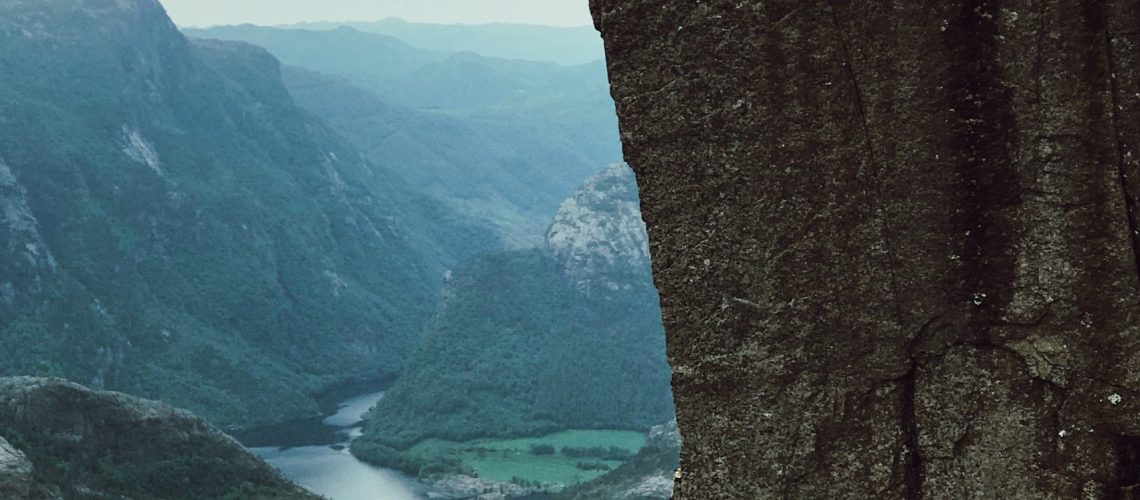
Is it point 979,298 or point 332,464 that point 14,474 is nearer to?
point 979,298

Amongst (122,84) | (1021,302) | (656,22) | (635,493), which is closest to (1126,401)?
(1021,302)

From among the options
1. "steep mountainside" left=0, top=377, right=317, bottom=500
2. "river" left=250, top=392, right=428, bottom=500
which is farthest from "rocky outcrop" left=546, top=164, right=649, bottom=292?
"steep mountainside" left=0, top=377, right=317, bottom=500

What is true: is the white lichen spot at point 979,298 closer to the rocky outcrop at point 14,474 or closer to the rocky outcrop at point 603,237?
the rocky outcrop at point 14,474

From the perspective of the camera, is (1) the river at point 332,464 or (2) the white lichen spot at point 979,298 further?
(1) the river at point 332,464

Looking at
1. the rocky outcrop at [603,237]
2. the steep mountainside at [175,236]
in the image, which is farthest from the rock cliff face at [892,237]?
the rocky outcrop at [603,237]

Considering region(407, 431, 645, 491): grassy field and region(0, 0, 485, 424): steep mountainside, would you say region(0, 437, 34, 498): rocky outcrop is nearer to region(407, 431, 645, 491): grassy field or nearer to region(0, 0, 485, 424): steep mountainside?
region(407, 431, 645, 491): grassy field

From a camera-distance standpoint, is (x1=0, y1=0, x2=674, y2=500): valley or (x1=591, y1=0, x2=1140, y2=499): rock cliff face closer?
(x1=591, y1=0, x2=1140, y2=499): rock cliff face

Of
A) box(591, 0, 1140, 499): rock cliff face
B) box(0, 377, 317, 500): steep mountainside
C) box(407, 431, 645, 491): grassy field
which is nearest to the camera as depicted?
box(591, 0, 1140, 499): rock cliff face
